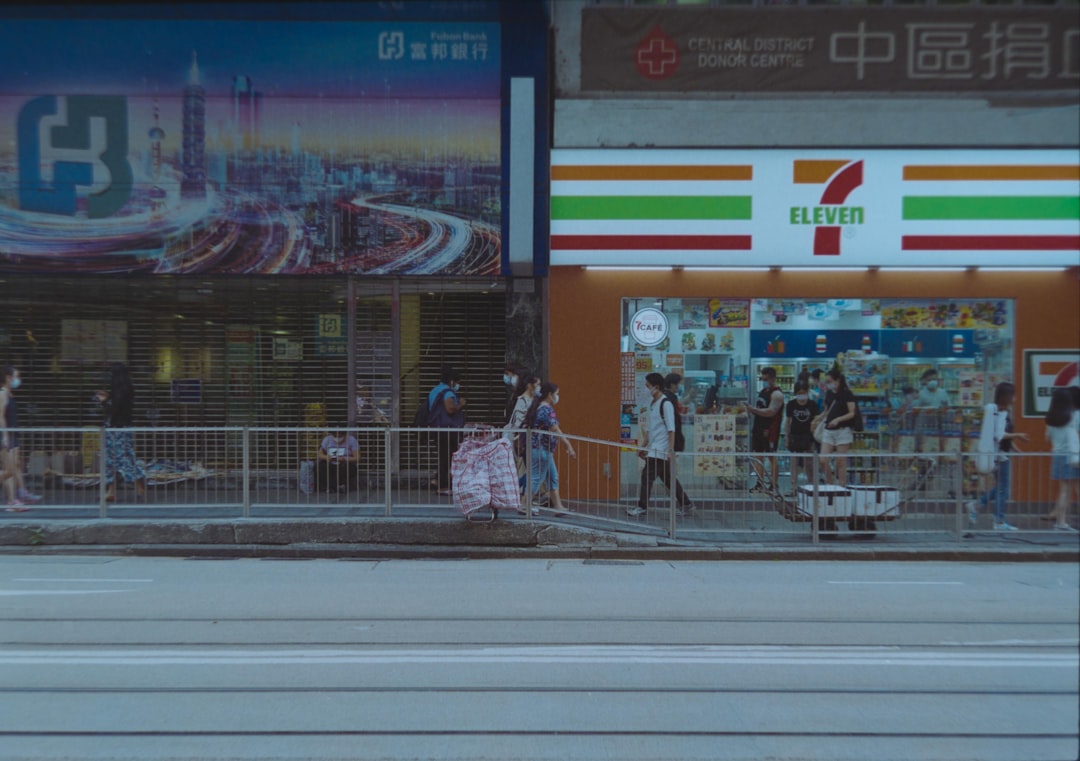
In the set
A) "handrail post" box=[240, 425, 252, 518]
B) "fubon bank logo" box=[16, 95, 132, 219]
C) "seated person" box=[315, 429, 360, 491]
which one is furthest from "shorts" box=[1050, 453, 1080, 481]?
"fubon bank logo" box=[16, 95, 132, 219]

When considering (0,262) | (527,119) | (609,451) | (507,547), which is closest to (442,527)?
(507,547)

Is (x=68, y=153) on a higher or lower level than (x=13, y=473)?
higher

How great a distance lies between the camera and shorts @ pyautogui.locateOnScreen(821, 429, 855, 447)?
11969 millimetres

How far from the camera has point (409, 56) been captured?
13219mm

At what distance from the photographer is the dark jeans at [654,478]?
10508 mm

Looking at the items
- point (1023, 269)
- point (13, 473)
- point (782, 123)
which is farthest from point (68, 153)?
→ point (1023, 269)

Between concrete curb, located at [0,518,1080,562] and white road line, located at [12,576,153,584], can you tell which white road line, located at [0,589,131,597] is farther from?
concrete curb, located at [0,518,1080,562]

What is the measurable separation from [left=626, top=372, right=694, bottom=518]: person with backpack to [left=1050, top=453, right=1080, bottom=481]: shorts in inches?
154

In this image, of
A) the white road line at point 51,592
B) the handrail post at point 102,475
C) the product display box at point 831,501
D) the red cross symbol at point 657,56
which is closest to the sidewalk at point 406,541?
the handrail post at point 102,475

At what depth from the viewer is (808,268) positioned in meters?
13.1

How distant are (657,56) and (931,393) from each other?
22.0ft

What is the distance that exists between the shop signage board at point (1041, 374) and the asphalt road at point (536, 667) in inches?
230

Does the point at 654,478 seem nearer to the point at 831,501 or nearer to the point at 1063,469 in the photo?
the point at 831,501

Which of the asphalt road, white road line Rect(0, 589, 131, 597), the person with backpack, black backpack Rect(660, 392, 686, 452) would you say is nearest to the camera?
the asphalt road
